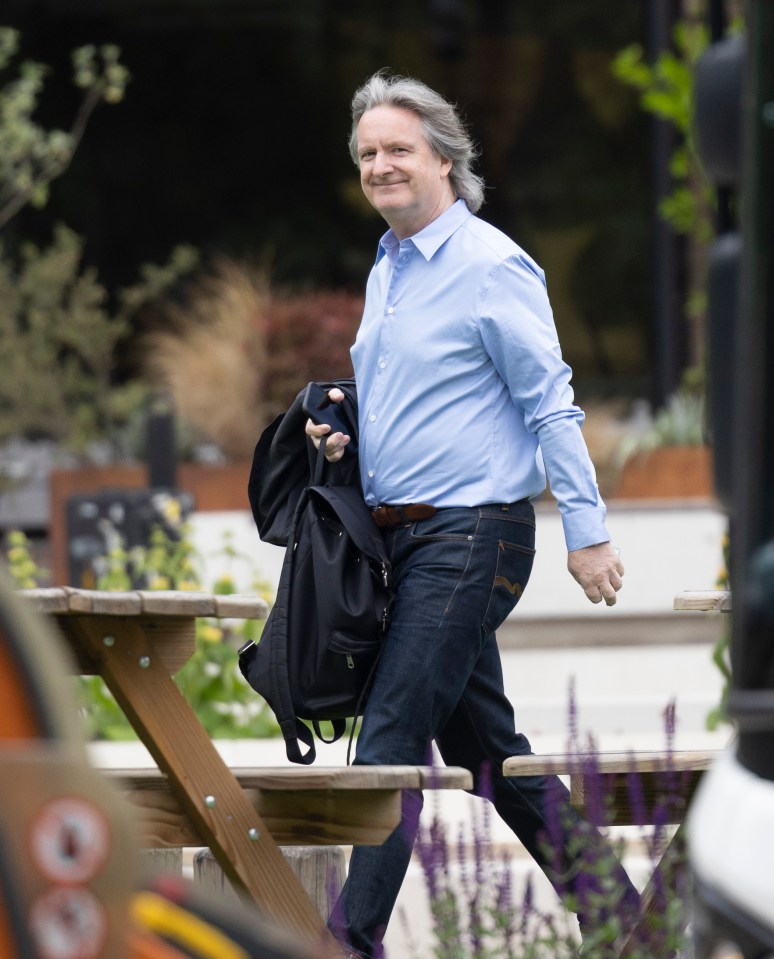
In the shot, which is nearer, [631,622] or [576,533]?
[576,533]

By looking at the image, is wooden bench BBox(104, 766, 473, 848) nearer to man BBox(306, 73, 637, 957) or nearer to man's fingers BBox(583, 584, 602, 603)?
man BBox(306, 73, 637, 957)

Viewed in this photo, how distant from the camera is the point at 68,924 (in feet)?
4.17

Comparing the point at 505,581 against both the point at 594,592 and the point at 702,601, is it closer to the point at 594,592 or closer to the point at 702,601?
the point at 594,592

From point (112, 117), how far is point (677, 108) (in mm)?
7381

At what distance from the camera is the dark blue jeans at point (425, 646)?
129 inches

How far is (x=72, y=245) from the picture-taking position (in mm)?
11102

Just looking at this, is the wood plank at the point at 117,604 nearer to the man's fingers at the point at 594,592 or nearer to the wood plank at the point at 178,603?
the wood plank at the point at 178,603

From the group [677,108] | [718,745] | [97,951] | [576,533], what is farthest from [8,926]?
[677,108]

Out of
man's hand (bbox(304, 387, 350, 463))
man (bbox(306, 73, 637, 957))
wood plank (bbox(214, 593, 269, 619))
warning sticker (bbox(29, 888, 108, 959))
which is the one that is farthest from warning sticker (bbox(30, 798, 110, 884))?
man's hand (bbox(304, 387, 350, 463))

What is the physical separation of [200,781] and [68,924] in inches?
77.0

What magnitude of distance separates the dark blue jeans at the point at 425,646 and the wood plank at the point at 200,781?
4.8 inches

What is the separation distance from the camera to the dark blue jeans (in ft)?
10.7

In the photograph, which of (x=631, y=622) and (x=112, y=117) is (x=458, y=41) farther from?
(x=112, y=117)

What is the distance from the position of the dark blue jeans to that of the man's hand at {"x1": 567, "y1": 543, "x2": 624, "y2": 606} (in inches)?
5.7
